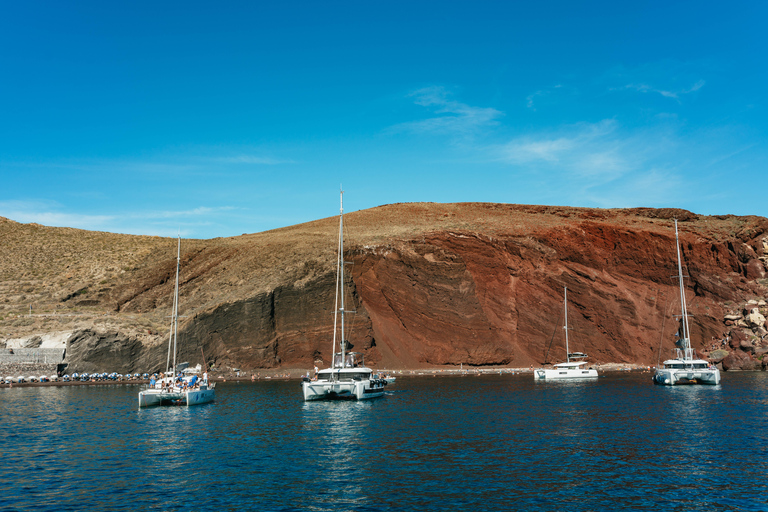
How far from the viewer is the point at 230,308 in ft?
254

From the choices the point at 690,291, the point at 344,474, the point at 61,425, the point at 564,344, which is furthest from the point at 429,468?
the point at 690,291

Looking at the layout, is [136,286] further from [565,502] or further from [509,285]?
[565,502]

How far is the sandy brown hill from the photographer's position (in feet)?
252

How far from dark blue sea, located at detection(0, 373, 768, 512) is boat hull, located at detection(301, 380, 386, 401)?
3.54 feet

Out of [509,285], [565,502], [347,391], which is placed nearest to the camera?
[565,502]

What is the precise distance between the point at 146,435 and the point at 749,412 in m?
39.7

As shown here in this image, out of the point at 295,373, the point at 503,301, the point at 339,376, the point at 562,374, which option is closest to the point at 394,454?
the point at 339,376

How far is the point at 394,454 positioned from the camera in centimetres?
2973

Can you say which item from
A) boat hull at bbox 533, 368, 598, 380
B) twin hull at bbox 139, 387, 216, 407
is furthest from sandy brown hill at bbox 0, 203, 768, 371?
twin hull at bbox 139, 387, 216, 407

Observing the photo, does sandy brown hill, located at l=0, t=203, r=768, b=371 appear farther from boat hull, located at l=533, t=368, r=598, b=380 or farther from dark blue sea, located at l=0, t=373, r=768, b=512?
dark blue sea, located at l=0, t=373, r=768, b=512

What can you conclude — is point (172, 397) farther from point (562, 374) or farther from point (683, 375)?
point (683, 375)

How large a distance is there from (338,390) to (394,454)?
75.4ft

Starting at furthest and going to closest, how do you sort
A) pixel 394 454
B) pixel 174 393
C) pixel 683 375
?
pixel 683 375, pixel 174 393, pixel 394 454

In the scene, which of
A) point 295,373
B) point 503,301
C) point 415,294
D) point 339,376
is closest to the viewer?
point 339,376
